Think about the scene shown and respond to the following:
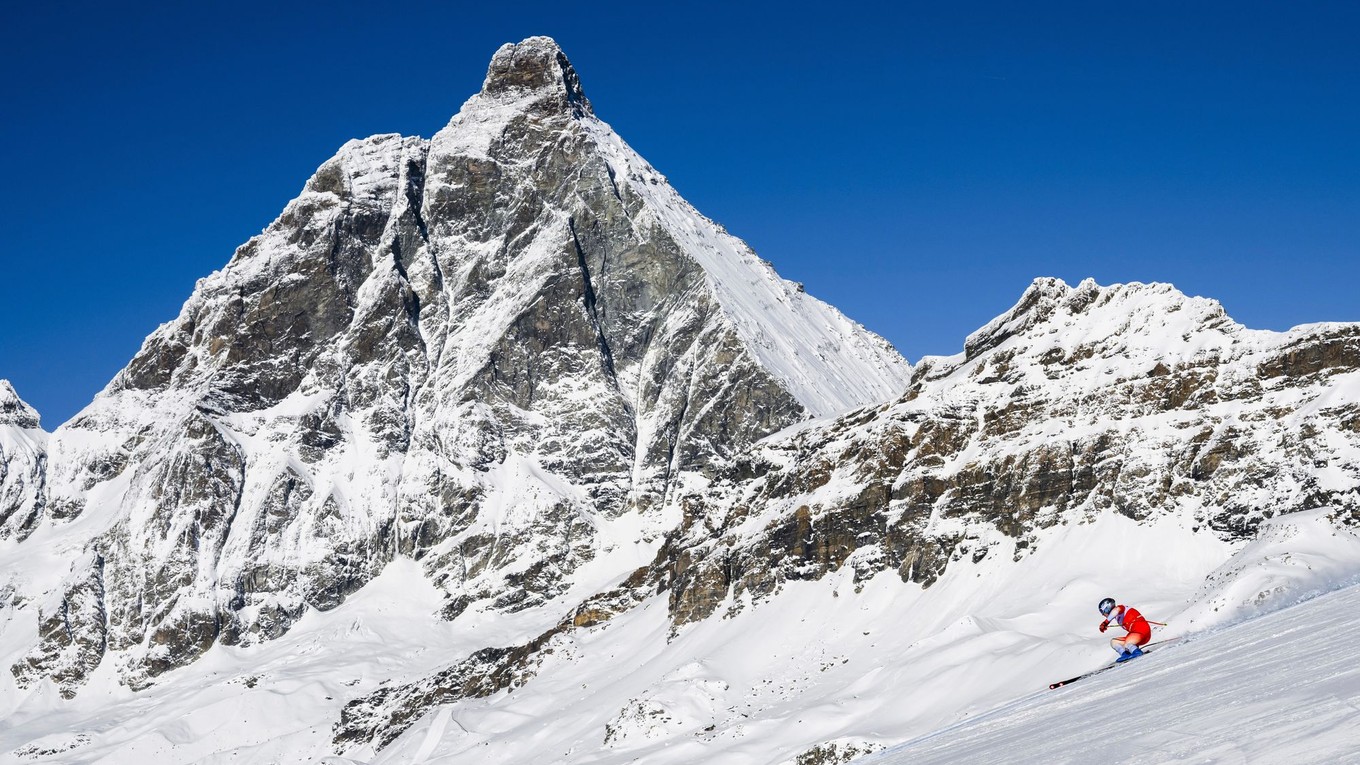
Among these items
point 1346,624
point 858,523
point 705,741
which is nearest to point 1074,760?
point 1346,624

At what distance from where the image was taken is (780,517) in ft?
406

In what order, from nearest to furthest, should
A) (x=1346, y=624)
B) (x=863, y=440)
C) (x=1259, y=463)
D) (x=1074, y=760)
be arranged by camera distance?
1. (x=1074, y=760)
2. (x=1346, y=624)
3. (x=1259, y=463)
4. (x=863, y=440)

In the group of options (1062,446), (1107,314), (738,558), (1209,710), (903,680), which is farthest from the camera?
(738,558)

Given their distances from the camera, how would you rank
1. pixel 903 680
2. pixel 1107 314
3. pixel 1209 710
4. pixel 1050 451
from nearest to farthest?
pixel 1209 710
pixel 903 680
pixel 1050 451
pixel 1107 314

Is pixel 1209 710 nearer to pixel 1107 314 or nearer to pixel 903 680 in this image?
pixel 903 680

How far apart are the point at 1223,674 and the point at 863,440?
106 meters

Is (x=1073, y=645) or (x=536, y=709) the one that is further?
(x=536, y=709)

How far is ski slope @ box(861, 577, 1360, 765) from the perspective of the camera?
12836 mm

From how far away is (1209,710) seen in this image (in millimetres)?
15344

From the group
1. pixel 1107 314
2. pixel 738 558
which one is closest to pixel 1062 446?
pixel 1107 314

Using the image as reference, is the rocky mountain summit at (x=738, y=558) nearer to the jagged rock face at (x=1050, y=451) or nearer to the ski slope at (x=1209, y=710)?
the jagged rock face at (x=1050, y=451)

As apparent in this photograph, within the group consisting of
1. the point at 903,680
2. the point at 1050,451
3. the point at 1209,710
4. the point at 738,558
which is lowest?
the point at 1209,710

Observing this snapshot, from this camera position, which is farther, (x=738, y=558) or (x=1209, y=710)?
(x=738, y=558)

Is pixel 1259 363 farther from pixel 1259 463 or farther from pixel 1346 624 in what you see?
pixel 1346 624
